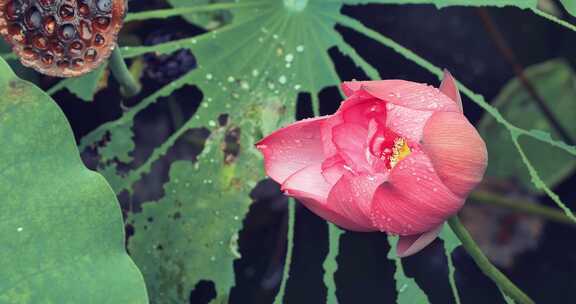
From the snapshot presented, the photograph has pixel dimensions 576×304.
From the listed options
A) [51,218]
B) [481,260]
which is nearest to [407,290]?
[481,260]

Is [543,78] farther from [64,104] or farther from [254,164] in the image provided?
[64,104]

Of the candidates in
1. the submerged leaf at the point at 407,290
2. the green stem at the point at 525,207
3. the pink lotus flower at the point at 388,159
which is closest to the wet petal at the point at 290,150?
the pink lotus flower at the point at 388,159

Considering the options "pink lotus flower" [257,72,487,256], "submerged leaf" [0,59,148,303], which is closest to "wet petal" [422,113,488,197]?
"pink lotus flower" [257,72,487,256]

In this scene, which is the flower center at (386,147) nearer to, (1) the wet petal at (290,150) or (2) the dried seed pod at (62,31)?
(1) the wet petal at (290,150)

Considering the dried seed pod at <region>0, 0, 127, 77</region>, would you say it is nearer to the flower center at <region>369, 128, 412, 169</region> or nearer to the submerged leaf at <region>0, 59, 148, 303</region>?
the submerged leaf at <region>0, 59, 148, 303</region>

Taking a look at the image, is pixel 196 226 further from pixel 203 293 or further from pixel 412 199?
pixel 412 199

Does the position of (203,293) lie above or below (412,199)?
below

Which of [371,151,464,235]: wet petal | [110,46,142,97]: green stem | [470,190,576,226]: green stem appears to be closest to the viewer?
[371,151,464,235]: wet petal
